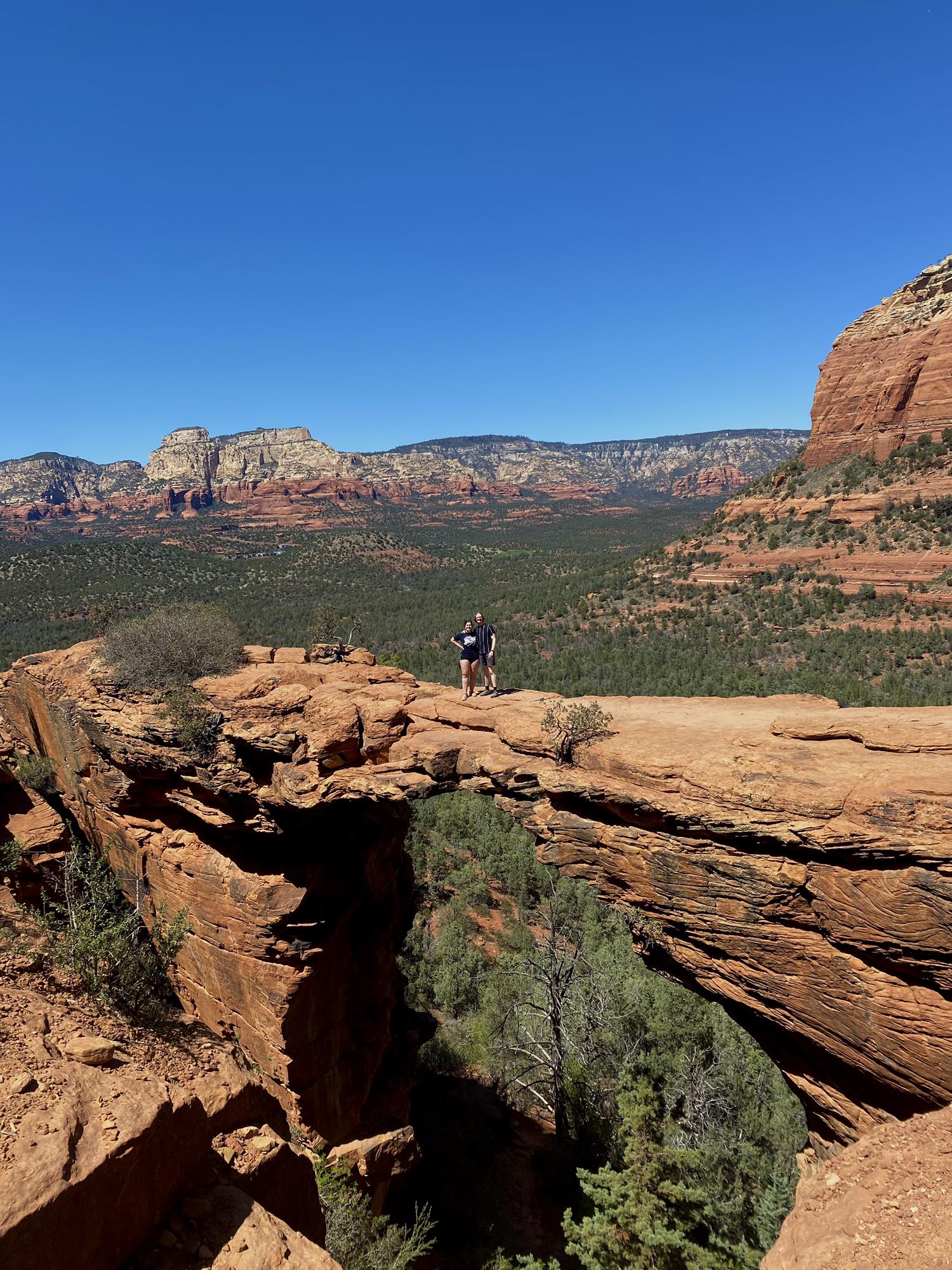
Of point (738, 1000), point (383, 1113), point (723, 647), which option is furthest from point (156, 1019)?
point (723, 647)

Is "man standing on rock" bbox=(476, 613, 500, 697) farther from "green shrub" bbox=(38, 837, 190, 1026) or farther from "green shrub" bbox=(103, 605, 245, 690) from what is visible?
"green shrub" bbox=(38, 837, 190, 1026)

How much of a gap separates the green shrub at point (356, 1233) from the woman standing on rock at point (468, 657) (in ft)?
25.5

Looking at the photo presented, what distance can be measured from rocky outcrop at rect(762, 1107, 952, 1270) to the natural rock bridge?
474 mm

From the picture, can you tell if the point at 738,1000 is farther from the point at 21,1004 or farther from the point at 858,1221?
the point at 21,1004

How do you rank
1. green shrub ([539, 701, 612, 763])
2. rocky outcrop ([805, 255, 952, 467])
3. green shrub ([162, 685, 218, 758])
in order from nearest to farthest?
1. green shrub ([539, 701, 612, 763])
2. green shrub ([162, 685, 218, 758])
3. rocky outcrop ([805, 255, 952, 467])

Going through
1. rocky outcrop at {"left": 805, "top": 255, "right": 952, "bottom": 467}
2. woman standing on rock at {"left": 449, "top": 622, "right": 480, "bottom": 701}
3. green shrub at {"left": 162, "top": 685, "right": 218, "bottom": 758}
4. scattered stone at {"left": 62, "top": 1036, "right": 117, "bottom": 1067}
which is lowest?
scattered stone at {"left": 62, "top": 1036, "right": 117, "bottom": 1067}

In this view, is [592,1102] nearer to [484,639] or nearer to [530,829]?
[530,829]

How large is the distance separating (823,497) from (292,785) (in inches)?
2126

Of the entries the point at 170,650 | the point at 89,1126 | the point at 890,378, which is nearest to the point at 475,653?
the point at 170,650

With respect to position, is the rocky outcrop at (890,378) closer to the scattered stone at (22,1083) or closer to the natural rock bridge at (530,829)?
the natural rock bridge at (530,829)

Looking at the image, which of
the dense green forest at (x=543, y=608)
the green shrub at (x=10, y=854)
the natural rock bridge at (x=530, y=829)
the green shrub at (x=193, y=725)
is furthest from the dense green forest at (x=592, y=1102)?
the dense green forest at (x=543, y=608)

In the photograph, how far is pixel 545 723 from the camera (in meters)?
8.91

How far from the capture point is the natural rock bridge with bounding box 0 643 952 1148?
242 inches


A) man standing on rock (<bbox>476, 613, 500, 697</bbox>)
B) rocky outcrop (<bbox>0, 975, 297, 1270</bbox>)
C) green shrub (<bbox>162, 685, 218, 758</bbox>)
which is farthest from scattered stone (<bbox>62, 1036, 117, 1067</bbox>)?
man standing on rock (<bbox>476, 613, 500, 697</bbox>)
